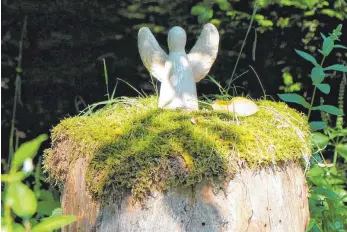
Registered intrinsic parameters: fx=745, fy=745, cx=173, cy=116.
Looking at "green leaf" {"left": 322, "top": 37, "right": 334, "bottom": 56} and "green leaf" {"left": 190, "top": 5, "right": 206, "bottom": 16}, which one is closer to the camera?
"green leaf" {"left": 322, "top": 37, "right": 334, "bottom": 56}

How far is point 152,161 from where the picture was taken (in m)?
2.46

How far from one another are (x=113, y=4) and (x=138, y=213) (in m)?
2.56

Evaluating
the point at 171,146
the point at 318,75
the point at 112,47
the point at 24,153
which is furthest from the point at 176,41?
→ the point at 112,47

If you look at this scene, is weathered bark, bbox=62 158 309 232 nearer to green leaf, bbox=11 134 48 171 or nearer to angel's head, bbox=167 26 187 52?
angel's head, bbox=167 26 187 52

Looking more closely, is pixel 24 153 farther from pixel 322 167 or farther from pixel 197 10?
pixel 197 10

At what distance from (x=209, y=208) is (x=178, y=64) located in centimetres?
76

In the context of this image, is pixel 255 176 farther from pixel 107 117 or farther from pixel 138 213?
pixel 107 117

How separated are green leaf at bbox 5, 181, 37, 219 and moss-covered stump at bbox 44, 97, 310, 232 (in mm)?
1090

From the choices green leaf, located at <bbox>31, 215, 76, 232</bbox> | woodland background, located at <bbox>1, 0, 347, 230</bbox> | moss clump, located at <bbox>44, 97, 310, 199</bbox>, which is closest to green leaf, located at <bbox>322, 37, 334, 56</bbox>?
moss clump, located at <bbox>44, 97, 310, 199</bbox>

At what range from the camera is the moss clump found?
2451 mm

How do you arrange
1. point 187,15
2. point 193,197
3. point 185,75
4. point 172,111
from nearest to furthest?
1. point 193,197
2. point 172,111
3. point 185,75
4. point 187,15

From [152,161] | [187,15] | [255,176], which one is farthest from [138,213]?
[187,15]

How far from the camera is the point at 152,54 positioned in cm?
310

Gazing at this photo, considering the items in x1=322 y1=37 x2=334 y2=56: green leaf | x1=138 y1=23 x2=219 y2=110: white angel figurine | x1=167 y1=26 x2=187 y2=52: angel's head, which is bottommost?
x1=322 y1=37 x2=334 y2=56: green leaf
